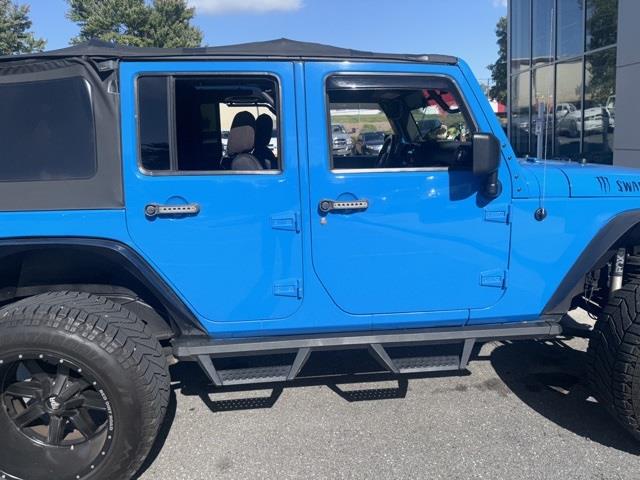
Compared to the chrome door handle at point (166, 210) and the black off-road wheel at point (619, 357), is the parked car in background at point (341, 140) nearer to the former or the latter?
the chrome door handle at point (166, 210)

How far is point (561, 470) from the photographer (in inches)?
107

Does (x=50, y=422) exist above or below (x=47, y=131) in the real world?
below

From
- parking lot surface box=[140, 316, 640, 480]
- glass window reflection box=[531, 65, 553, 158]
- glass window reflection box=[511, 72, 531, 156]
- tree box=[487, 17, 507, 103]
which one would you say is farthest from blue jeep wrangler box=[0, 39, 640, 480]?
tree box=[487, 17, 507, 103]

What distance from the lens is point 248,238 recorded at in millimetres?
2656

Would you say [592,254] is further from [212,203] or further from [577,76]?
[577,76]

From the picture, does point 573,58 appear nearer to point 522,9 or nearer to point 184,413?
point 522,9

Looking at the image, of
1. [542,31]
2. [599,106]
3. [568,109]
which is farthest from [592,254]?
[542,31]

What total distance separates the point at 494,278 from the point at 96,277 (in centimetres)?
205

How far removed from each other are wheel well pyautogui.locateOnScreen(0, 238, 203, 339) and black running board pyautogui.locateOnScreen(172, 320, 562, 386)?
140mm

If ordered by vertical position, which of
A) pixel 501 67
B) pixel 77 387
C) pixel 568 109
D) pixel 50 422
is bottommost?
pixel 50 422

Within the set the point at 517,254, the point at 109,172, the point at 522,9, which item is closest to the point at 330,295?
the point at 517,254

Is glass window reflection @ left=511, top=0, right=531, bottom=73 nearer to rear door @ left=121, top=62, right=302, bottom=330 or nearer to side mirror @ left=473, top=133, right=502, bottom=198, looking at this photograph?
side mirror @ left=473, top=133, right=502, bottom=198

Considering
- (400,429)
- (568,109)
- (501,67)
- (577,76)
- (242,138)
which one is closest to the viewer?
(242,138)

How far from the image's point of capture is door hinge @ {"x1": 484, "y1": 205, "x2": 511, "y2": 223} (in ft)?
9.14
